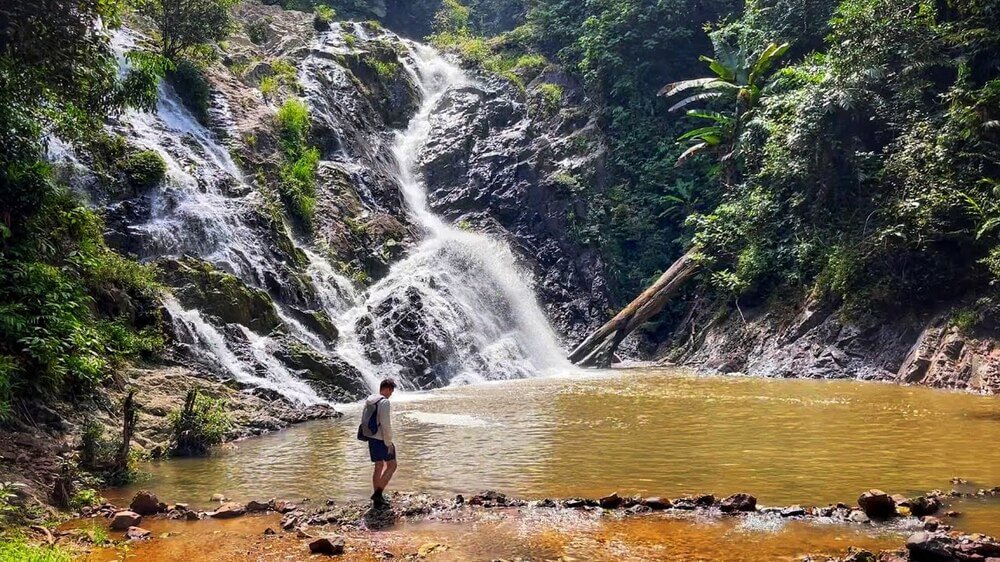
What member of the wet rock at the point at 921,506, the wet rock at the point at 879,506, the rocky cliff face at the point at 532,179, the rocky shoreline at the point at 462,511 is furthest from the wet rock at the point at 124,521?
the rocky cliff face at the point at 532,179

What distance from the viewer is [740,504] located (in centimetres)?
685

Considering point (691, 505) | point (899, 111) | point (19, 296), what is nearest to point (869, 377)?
point (899, 111)

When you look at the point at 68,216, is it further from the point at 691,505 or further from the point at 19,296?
the point at 691,505

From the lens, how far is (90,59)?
471 inches

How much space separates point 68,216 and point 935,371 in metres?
18.6

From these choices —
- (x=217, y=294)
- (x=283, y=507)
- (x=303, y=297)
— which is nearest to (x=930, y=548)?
(x=283, y=507)

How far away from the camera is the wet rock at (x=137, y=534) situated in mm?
6488

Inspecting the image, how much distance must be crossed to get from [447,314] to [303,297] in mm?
4643

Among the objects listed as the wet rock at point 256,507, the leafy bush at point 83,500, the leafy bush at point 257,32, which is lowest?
the wet rock at point 256,507

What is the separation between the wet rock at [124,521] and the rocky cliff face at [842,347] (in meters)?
15.9

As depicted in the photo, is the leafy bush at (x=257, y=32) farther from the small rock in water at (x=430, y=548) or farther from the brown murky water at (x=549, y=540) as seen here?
the small rock in water at (x=430, y=548)

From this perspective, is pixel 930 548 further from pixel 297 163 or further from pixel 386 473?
pixel 297 163

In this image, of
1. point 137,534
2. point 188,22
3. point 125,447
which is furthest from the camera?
point 188,22

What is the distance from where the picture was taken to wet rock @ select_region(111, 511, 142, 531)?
6.80 meters
